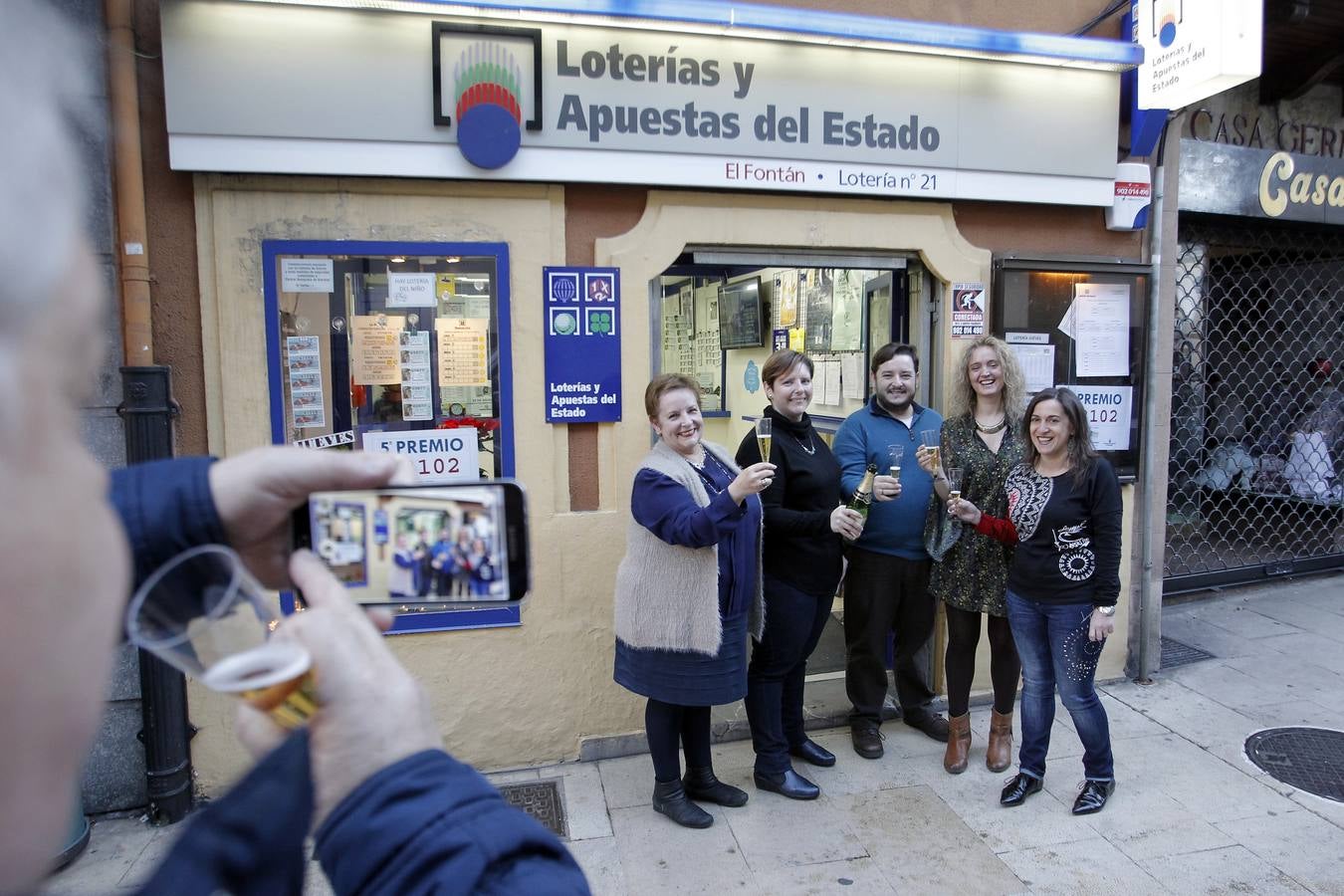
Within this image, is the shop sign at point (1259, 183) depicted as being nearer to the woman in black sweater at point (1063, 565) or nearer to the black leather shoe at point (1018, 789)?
the woman in black sweater at point (1063, 565)

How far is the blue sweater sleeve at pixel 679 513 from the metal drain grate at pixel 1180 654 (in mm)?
3584

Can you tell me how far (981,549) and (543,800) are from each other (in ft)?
7.75

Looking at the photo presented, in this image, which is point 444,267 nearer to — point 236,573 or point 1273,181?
point 236,573

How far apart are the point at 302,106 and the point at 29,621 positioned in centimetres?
358

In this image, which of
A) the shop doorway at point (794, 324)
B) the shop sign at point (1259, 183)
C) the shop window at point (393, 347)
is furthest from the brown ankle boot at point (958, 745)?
the shop sign at point (1259, 183)

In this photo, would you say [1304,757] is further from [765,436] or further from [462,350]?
[462,350]

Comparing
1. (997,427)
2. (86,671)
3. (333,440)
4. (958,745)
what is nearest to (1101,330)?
(997,427)

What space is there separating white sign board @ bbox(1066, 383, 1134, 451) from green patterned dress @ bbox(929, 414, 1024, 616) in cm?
102

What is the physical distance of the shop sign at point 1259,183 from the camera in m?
5.33

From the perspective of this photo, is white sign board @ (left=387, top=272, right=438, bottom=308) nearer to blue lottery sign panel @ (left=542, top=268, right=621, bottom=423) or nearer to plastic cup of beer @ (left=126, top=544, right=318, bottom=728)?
blue lottery sign panel @ (left=542, top=268, right=621, bottom=423)

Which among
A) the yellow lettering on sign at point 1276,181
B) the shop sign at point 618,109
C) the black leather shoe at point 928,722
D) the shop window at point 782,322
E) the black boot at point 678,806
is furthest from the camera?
the yellow lettering on sign at point 1276,181

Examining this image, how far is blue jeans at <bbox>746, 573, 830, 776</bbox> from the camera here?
3812mm

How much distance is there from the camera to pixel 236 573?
0.88 m

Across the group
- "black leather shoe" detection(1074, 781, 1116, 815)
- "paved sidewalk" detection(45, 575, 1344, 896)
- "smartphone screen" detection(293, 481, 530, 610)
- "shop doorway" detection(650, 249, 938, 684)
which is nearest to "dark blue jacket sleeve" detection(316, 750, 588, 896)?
"smartphone screen" detection(293, 481, 530, 610)
